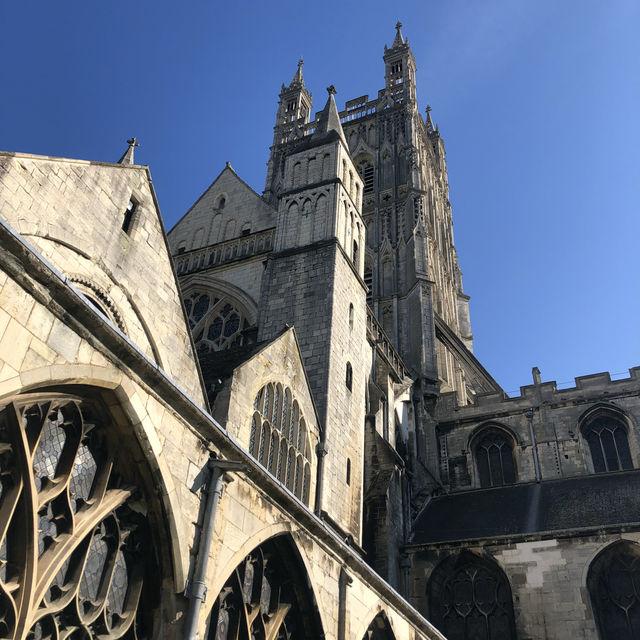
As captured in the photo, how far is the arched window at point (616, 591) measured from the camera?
617 inches

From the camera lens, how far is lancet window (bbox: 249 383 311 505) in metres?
12.9

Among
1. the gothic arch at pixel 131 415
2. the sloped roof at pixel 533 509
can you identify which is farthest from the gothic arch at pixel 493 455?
the gothic arch at pixel 131 415

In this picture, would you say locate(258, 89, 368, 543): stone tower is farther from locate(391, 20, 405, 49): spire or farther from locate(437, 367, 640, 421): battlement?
locate(391, 20, 405, 49): spire

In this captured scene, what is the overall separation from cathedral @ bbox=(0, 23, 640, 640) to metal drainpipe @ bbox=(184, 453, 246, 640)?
2cm

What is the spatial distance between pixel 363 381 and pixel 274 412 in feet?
17.7

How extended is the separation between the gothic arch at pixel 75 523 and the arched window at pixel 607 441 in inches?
789

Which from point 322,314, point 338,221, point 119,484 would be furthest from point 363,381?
point 119,484

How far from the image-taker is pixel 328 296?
17062 mm

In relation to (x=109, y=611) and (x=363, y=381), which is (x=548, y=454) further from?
(x=109, y=611)

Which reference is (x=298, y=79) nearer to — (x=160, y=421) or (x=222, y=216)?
(x=222, y=216)

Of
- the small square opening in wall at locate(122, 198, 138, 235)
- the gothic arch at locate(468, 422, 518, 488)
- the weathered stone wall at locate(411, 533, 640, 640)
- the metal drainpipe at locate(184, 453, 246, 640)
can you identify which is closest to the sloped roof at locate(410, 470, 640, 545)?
the weathered stone wall at locate(411, 533, 640, 640)

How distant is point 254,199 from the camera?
2322 centimetres

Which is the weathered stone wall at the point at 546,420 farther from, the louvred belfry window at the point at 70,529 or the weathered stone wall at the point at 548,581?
the louvred belfry window at the point at 70,529

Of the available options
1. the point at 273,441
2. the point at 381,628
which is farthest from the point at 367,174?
the point at 381,628
